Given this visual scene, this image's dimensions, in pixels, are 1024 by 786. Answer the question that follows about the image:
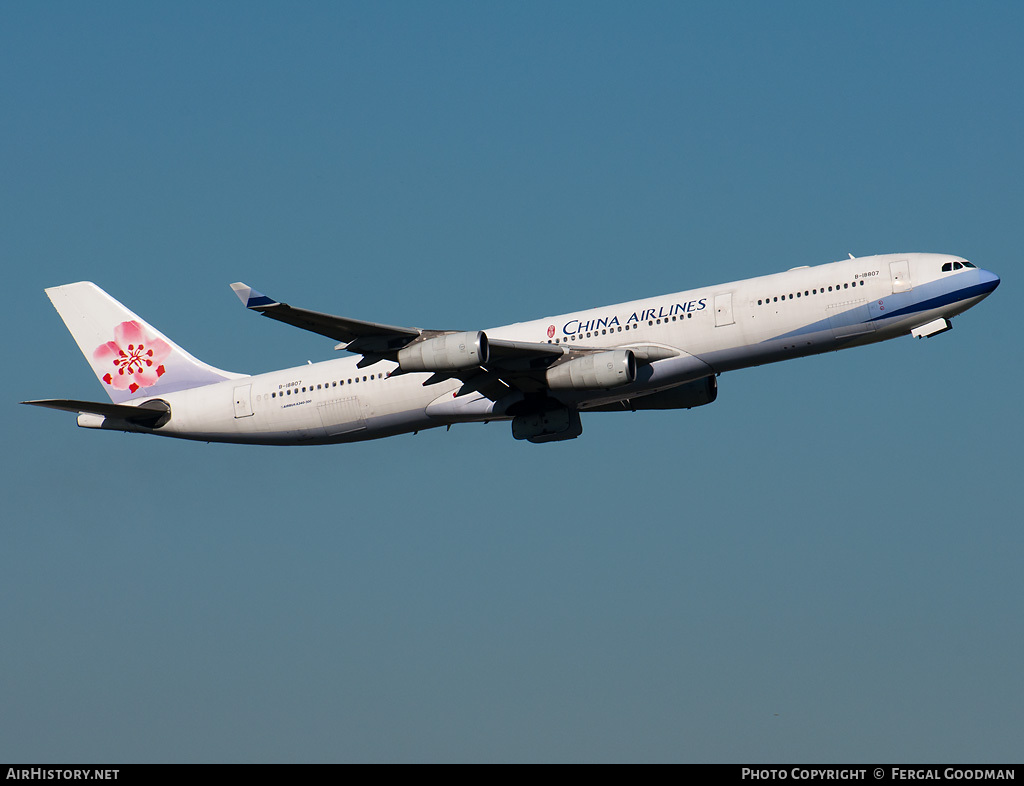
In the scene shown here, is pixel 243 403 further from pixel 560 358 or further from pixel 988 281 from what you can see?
pixel 988 281

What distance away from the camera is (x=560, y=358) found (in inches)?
1876

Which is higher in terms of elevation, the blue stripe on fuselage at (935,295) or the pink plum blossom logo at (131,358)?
the pink plum blossom logo at (131,358)

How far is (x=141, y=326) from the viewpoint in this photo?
59688 mm

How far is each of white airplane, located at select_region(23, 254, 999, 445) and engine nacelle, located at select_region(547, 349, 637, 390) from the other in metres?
0.05

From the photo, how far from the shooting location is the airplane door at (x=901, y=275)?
4591 cm

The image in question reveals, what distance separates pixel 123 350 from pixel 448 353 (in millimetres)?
21112

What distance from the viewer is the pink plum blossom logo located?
58281mm

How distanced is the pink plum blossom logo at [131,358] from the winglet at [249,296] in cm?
1728

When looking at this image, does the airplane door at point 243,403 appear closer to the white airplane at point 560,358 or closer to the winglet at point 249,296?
the white airplane at point 560,358

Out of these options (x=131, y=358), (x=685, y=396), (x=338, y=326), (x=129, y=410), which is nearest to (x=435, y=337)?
(x=338, y=326)

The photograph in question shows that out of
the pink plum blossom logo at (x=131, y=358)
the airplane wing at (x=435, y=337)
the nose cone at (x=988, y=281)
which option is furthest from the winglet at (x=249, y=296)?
the nose cone at (x=988, y=281)

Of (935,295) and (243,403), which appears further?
(243,403)
